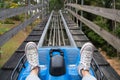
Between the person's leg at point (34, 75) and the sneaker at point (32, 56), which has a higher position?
the sneaker at point (32, 56)

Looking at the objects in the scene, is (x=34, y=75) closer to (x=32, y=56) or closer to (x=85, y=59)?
(x=32, y=56)

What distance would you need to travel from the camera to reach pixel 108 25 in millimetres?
9984

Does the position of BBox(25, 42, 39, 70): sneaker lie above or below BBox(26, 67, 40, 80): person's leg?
above

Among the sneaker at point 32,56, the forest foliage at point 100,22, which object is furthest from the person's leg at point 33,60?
the forest foliage at point 100,22

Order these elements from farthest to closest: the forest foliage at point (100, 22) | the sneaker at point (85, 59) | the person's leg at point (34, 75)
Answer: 1. the forest foliage at point (100, 22)
2. the sneaker at point (85, 59)
3. the person's leg at point (34, 75)

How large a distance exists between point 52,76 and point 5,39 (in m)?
0.92

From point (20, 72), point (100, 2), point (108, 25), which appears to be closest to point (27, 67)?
point (20, 72)

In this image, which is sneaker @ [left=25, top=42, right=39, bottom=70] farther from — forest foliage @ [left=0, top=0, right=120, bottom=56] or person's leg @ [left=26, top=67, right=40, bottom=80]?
forest foliage @ [left=0, top=0, right=120, bottom=56]

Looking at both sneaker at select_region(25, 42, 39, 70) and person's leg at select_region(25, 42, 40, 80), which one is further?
sneaker at select_region(25, 42, 39, 70)

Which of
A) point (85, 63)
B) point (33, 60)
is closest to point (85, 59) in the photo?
point (85, 63)

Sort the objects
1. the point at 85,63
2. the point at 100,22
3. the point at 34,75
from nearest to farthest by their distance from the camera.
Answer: the point at 34,75 < the point at 85,63 < the point at 100,22

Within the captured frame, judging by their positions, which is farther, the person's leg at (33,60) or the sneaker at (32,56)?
the sneaker at (32,56)

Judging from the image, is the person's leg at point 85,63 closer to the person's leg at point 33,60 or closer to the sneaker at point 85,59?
the sneaker at point 85,59

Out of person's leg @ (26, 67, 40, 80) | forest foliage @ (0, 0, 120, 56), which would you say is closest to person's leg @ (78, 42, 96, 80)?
person's leg @ (26, 67, 40, 80)
